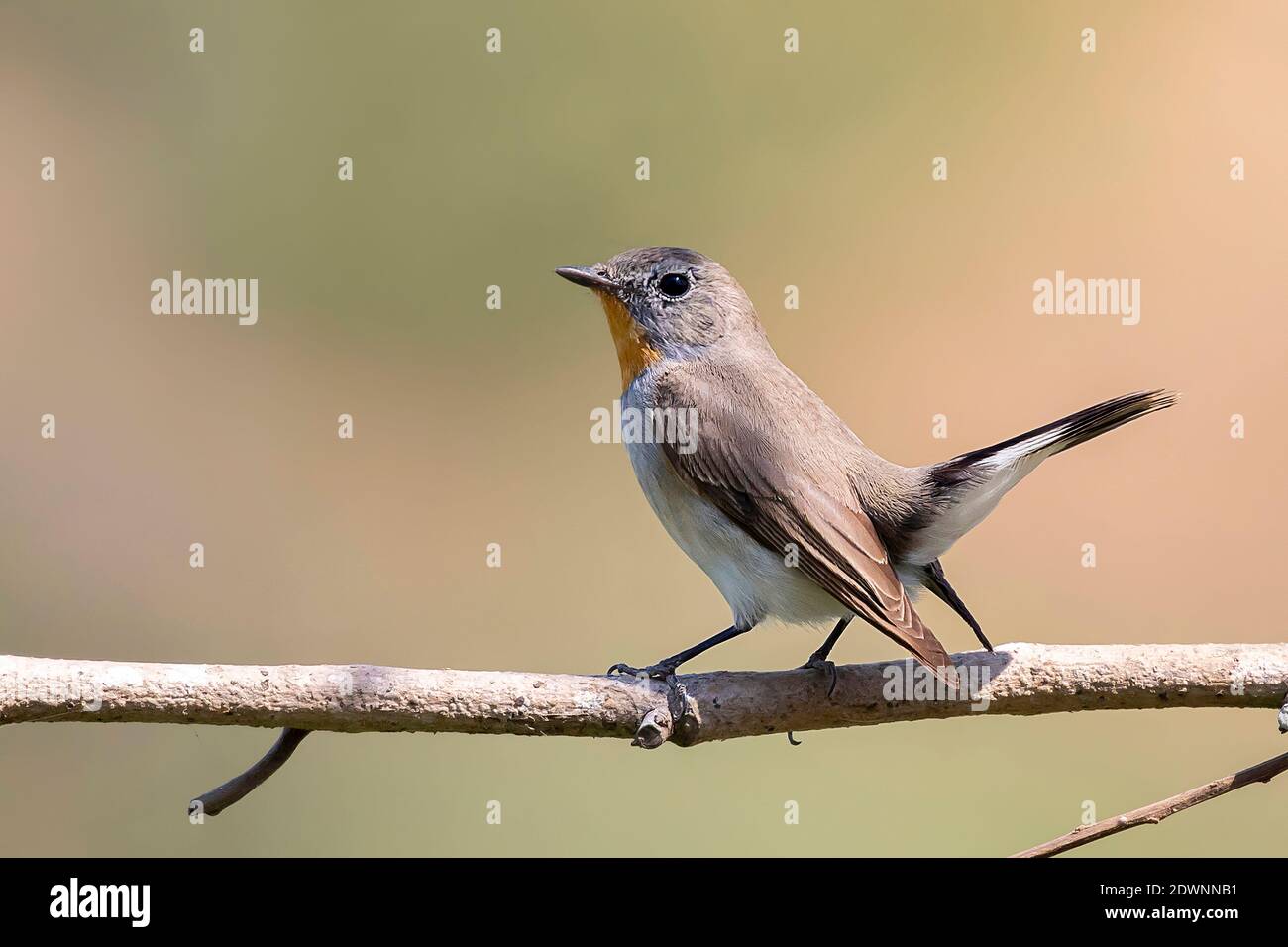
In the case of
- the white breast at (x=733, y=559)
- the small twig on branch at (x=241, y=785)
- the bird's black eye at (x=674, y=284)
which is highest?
the bird's black eye at (x=674, y=284)

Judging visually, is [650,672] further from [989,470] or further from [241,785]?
[989,470]

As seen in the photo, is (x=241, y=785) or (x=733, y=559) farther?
(x=733, y=559)

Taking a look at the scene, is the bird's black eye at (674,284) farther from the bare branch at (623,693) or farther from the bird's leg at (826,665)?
the bare branch at (623,693)

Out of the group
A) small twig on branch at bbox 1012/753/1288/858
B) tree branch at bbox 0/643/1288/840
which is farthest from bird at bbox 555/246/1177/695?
small twig on branch at bbox 1012/753/1288/858

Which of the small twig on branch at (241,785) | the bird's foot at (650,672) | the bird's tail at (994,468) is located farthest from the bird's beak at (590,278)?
the small twig on branch at (241,785)

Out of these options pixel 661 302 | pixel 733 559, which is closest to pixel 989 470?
pixel 733 559

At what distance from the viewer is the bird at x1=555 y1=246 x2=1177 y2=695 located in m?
3.15

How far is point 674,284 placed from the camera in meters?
3.72

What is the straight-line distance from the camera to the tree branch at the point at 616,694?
2377mm

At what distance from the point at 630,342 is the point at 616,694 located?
1.43m

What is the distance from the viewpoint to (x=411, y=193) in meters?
8.25

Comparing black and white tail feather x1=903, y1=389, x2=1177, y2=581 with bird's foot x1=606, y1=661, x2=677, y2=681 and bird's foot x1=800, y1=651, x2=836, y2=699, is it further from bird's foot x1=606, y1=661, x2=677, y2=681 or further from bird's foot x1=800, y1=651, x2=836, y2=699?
bird's foot x1=606, y1=661, x2=677, y2=681

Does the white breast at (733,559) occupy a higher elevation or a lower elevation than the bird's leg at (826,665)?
higher

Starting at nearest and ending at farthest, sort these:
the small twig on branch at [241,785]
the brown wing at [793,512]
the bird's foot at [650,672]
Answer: the small twig on branch at [241,785] < the bird's foot at [650,672] < the brown wing at [793,512]
